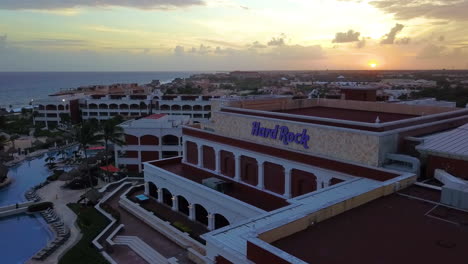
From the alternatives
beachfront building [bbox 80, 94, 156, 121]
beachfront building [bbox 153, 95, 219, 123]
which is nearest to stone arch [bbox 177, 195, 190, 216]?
beachfront building [bbox 153, 95, 219, 123]

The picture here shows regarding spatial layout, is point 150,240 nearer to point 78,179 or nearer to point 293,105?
point 293,105

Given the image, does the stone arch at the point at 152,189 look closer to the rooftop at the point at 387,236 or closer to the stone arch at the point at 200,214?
the stone arch at the point at 200,214

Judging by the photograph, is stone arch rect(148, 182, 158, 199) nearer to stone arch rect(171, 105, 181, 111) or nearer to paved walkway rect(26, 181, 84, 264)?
paved walkway rect(26, 181, 84, 264)

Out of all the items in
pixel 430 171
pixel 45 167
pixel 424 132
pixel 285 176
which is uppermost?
pixel 424 132

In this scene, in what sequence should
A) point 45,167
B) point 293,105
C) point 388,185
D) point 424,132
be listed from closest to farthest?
point 388,185 → point 424,132 → point 293,105 → point 45,167

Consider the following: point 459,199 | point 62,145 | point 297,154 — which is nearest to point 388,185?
point 459,199

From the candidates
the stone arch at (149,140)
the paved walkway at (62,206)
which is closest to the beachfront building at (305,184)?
the paved walkway at (62,206)
